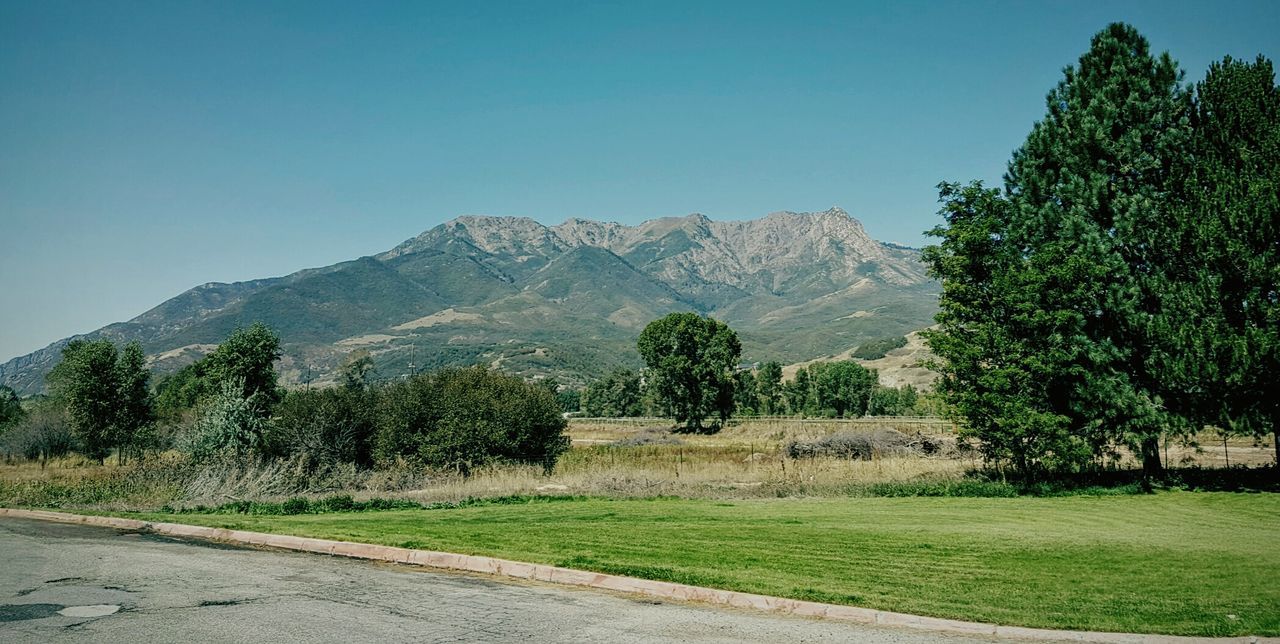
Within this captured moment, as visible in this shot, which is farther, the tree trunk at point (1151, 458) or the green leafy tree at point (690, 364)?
the green leafy tree at point (690, 364)

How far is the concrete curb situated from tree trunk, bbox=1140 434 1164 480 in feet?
70.9

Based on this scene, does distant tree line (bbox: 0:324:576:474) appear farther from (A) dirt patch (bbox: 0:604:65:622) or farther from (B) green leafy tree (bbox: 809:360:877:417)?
(B) green leafy tree (bbox: 809:360:877:417)

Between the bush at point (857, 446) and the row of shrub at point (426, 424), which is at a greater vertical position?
the row of shrub at point (426, 424)

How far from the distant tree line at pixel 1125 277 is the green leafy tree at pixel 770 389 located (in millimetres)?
106213

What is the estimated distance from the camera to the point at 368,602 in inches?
364

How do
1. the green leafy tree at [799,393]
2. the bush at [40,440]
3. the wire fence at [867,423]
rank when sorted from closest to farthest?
the bush at [40,440] < the wire fence at [867,423] < the green leafy tree at [799,393]

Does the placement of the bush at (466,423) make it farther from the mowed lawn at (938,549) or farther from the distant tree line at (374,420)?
the mowed lawn at (938,549)

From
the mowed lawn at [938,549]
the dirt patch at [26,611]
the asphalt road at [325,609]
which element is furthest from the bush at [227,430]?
the dirt patch at [26,611]

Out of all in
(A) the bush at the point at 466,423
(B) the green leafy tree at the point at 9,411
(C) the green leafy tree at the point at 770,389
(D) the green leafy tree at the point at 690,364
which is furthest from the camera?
(C) the green leafy tree at the point at 770,389

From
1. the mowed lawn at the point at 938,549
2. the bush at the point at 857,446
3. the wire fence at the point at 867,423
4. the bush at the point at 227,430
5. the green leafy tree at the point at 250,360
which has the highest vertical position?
the green leafy tree at the point at 250,360

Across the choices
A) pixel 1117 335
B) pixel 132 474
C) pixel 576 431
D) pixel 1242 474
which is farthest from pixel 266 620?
pixel 576 431

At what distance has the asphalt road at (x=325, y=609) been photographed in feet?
25.4

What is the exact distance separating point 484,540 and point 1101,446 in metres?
24.2

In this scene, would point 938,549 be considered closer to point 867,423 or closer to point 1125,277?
point 1125,277
